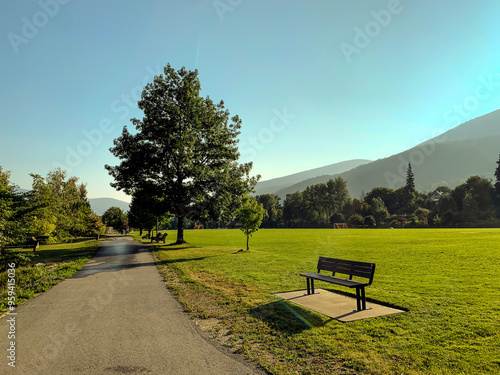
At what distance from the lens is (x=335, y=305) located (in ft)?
24.2

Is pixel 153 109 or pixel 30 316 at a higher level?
pixel 153 109

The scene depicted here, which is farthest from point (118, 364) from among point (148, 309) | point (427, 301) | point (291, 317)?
point (427, 301)

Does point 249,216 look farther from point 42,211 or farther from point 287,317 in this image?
point 42,211

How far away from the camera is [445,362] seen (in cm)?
432

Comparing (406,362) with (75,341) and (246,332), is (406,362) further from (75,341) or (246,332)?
(75,341)

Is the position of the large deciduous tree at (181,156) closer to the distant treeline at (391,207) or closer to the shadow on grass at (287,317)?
the shadow on grass at (287,317)

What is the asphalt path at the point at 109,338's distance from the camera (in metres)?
4.36

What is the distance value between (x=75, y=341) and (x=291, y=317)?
14.3 feet

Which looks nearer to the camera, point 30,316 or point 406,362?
point 406,362

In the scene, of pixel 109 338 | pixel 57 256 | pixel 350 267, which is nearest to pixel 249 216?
pixel 57 256

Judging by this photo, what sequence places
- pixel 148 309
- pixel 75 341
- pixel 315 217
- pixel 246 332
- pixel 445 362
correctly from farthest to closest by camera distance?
pixel 315 217 → pixel 148 309 → pixel 246 332 → pixel 75 341 → pixel 445 362

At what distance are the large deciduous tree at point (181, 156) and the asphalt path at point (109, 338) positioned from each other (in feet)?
52.9

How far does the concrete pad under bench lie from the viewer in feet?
21.6

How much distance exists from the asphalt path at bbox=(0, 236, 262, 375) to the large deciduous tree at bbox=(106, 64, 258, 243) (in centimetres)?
1612
